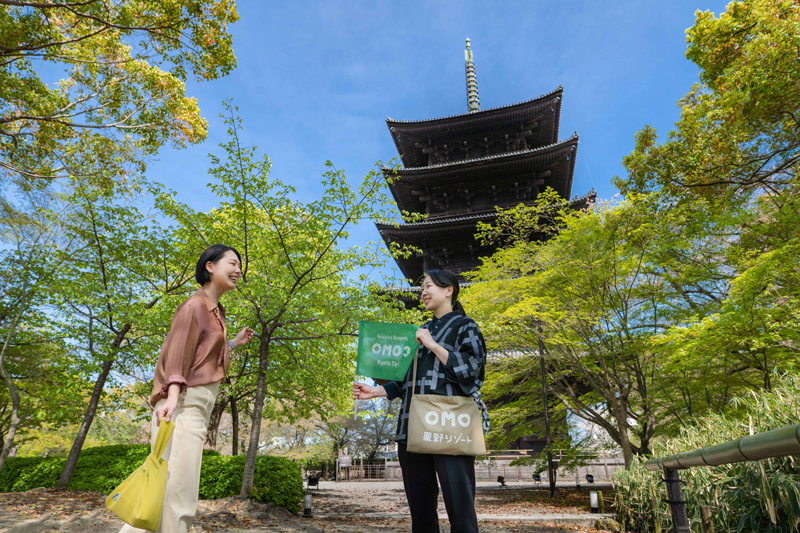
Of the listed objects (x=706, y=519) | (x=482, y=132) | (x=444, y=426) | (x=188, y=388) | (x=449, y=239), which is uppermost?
(x=482, y=132)

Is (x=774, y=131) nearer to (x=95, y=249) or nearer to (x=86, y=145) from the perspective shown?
(x=86, y=145)

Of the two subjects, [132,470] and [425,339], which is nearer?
[425,339]

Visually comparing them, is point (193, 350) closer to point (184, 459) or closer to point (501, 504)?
point (184, 459)

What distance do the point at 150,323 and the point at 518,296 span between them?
25.6 ft

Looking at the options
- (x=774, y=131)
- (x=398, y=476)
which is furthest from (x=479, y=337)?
(x=398, y=476)

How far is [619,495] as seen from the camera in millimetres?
6734

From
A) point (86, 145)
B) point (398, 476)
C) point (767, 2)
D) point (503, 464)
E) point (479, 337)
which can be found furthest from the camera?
point (398, 476)

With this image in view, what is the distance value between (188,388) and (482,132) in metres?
20.5

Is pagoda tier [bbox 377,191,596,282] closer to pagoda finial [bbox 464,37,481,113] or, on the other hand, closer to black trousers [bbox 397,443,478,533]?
pagoda finial [bbox 464,37,481,113]

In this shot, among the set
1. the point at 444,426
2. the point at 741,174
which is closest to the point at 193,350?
the point at 444,426

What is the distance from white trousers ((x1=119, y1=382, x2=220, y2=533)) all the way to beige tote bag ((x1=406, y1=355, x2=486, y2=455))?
34.8 inches

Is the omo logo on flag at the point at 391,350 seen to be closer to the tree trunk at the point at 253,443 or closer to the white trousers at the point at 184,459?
the white trousers at the point at 184,459

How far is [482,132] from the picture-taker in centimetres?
2055

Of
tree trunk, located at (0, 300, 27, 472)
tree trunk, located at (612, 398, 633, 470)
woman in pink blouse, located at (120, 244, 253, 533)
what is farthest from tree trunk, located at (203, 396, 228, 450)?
woman in pink blouse, located at (120, 244, 253, 533)
